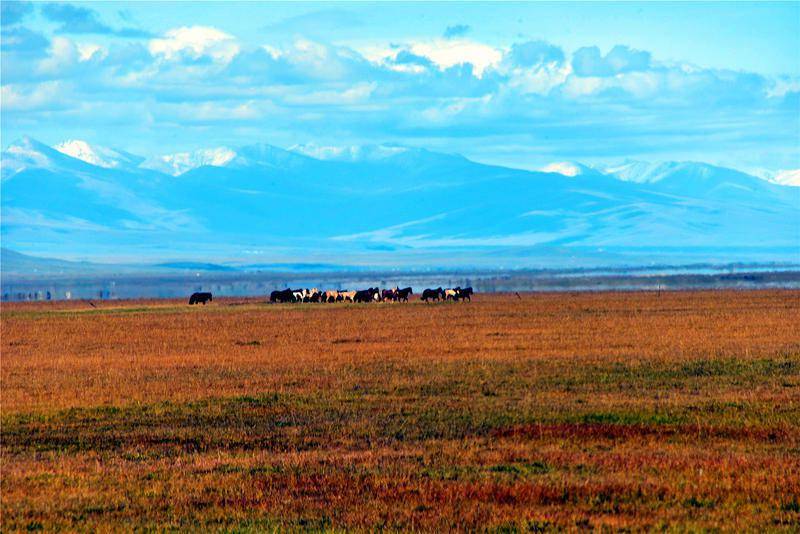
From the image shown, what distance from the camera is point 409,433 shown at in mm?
19562

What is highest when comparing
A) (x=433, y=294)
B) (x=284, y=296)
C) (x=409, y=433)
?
(x=284, y=296)

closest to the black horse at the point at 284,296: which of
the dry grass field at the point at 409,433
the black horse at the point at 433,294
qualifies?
the black horse at the point at 433,294

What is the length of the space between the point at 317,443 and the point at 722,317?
32.3m

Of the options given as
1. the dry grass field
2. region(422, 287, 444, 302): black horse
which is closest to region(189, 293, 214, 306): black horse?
region(422, 287, 444, 302): black horse

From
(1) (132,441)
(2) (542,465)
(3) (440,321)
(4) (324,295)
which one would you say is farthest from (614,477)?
(4) (324,295)

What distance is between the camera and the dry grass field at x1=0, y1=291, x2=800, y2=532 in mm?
14312

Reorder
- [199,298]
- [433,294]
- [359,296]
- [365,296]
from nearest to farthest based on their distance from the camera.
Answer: [359,296]
[365,296]
[433,294]
[199,298]

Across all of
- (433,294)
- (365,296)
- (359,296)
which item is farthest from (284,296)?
(433,294)

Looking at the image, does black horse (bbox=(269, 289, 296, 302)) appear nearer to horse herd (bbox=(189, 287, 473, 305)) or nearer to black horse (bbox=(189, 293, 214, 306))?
horse herd (bbox=(189, 287, 473, 305))

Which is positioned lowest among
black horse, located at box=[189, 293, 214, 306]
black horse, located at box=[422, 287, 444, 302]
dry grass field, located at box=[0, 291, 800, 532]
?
dry grass field, located at box=[0, 291, 800, 532]

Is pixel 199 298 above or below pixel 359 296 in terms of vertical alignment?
above

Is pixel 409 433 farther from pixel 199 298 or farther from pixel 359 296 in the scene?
pixel 199 298

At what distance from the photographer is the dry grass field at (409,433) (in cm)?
1431

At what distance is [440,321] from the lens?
163 ft
